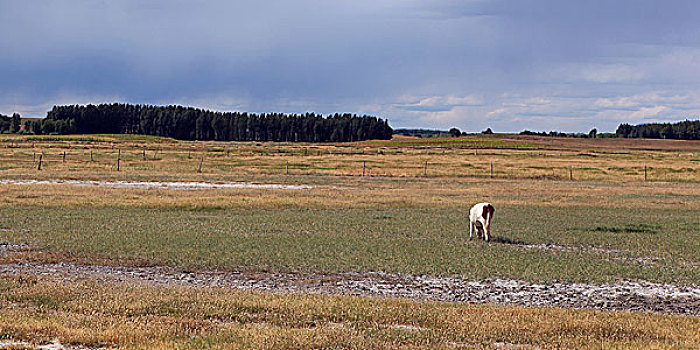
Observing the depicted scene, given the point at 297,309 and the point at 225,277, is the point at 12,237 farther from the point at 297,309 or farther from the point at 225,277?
the point at 297,309

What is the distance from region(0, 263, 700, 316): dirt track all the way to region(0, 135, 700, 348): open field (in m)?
0.20

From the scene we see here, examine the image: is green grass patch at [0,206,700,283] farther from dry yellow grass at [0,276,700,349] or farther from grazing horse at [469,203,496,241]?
dry yellow grass at [0,276,700,349]

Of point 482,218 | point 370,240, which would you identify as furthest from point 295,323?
point 482,218

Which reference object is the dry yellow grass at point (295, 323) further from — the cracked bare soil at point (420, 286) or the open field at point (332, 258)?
the cracked bare soil at point (420, 286)

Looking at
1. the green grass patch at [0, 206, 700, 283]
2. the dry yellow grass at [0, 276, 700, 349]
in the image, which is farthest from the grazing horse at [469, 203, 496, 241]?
the dry yellow grass at [0, 276, 700, 349]

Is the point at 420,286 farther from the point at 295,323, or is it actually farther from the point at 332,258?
the point at 295,323

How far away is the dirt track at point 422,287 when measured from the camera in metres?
12.9

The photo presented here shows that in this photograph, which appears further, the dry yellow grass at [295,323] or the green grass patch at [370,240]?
the green grass patch at [370,240]

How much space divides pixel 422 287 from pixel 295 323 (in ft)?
16.6

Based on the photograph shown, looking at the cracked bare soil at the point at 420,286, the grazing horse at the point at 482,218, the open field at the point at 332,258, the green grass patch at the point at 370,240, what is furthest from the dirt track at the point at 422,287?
the grazing horse at the point at 482,218

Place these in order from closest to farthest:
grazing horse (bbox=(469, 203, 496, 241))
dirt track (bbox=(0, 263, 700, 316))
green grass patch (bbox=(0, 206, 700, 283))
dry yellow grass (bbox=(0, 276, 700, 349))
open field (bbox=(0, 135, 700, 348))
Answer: dry yellow grass (bbox=(0, 276, 700, 349)) → open field (bbox=(0, 135, 700, 348)) → dirt track (bbox=(0, 263, 700, 316)) → green grass patch (bbox=(0, 206, 700, 283)) → grazing horse (bbox=(469, 203, 496, 241))

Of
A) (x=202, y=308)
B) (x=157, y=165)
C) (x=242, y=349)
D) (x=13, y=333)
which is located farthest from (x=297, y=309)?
(x=157, y=165)

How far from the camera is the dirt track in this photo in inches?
509

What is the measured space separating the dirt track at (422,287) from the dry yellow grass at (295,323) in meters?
1.62
